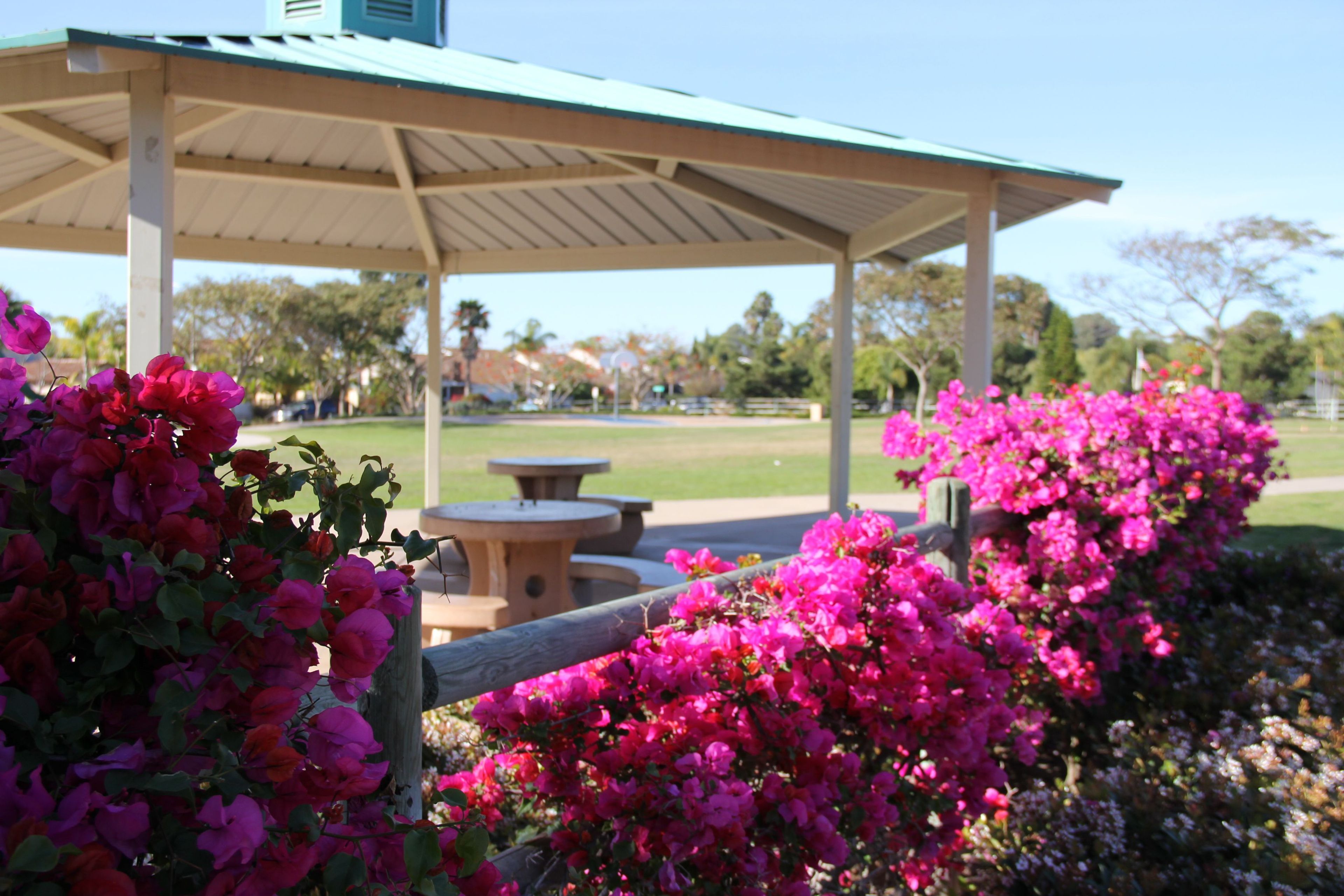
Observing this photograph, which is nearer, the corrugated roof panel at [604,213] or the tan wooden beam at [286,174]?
the tan wooden beam at [286,174]

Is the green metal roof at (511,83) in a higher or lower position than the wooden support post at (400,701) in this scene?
higher

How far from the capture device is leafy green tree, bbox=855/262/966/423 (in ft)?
127

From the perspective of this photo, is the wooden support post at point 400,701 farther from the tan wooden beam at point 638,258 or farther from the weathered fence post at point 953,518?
the tan wooden beam at point 638,258

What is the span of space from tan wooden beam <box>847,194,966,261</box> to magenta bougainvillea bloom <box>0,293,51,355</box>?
5.45 m

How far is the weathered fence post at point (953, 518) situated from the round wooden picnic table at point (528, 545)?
210 cm

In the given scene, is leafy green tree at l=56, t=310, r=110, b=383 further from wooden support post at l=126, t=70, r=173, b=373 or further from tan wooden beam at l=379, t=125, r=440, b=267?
wooden support post at l=126, t=70, r=173, b=373

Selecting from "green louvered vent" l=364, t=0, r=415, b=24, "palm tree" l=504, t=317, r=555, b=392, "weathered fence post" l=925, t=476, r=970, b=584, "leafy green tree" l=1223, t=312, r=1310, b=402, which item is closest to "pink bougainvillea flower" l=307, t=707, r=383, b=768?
"weathered fence post" l=925, t=476, r=970, b=584

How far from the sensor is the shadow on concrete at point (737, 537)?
8164mm

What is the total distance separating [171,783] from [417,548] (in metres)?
0.37

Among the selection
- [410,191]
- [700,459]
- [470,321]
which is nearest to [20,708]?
[410,191]

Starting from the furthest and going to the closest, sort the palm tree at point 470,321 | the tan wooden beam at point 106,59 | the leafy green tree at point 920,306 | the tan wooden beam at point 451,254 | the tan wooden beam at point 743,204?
the palm tree at point 470,321 → the leafy green tree at point 920,306 → the tan wooden beam at point 451,254 → the tan wooden beam at point 743,204 → the tan wooden beam at point 106,59

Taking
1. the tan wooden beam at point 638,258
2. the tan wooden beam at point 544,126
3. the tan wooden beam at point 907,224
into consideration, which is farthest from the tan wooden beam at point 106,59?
the tan wooden beam at point 638,258

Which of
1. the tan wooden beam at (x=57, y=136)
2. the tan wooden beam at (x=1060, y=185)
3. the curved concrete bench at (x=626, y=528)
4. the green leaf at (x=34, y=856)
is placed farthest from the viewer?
the curved concrete bench at (x=626, y=528)

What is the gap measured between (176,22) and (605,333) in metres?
63.0
